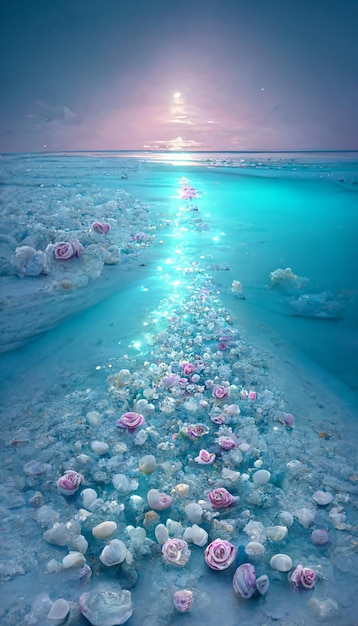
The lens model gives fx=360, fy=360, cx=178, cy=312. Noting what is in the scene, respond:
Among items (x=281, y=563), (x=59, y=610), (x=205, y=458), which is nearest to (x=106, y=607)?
(x=59, y=610)

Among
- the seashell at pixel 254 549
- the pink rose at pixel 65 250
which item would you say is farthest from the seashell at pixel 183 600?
the pink rose at pixel 65 250

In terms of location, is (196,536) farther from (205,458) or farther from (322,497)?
(322,497)

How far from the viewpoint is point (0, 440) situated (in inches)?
110

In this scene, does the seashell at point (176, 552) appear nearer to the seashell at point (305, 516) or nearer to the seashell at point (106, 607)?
the seashell at point (106, 607)

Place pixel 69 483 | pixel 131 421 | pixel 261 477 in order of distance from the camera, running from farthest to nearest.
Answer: pixel 131 421
pixel 261 477
pixel 69 483

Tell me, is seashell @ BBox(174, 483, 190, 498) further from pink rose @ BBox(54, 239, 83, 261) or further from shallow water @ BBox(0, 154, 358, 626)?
pink rose @ BBox(54, 239, 83, 261)

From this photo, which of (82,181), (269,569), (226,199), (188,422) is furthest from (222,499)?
(82,181)

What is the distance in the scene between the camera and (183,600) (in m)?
1.80

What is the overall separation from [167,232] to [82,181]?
34.1 ft

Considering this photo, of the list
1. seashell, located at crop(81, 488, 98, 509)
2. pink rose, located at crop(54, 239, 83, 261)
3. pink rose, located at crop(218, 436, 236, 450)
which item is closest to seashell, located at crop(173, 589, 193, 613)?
seashell, located at crop(81, 488, 98, 509)

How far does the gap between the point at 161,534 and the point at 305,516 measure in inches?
36.1

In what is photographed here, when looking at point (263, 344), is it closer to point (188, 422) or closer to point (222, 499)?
point (188, 422)

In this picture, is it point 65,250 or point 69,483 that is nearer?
point 69,483

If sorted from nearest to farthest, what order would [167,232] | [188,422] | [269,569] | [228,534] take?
[269,569]
[228,534]
[188,422]
[167,232]
